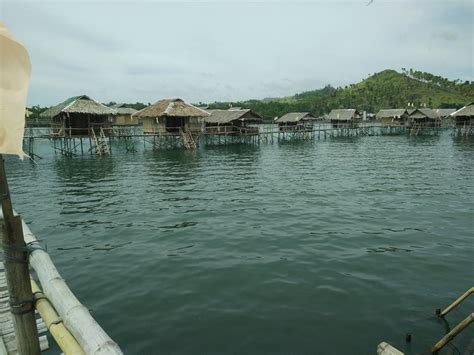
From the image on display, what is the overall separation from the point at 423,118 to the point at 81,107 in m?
57.8

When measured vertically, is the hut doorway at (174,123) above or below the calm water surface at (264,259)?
above

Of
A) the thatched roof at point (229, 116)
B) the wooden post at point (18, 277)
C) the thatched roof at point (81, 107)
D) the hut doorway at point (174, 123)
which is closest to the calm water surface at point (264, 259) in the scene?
the wooden post at point (18, 277)

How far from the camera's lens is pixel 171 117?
40.1 meters

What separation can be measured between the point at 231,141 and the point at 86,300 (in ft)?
144

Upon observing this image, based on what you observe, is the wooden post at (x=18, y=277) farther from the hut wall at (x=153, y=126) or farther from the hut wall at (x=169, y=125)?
the hut wall at (x=153, y=126)

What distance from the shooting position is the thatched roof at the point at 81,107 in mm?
32156

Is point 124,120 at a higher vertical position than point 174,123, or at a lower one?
higher

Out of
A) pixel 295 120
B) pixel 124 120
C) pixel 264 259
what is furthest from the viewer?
pixel 124 120

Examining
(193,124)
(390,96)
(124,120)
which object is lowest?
(193,124)

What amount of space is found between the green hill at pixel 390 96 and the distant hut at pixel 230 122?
179ft

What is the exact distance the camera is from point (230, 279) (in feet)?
26.8

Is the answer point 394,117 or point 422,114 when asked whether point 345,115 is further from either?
point 422,114

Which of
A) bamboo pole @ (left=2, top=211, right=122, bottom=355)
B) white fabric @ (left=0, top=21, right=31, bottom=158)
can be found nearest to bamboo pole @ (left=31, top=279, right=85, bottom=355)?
bamboo pole @ (left=2, top=211, right=122, bottom=355)

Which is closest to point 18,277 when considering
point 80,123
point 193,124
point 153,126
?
point 80,123
